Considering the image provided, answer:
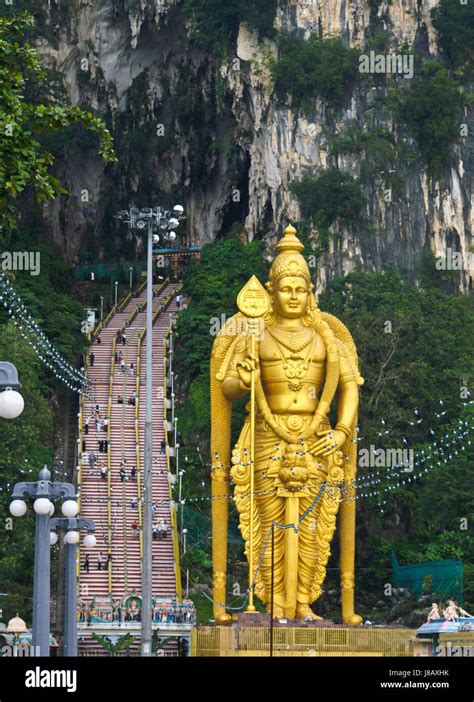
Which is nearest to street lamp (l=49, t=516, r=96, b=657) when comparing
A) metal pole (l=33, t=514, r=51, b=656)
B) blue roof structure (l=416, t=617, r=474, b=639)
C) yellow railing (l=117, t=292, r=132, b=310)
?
metal pole (l=33, t=514, r=51, b=656)

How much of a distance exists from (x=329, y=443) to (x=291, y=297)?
245 centimetres

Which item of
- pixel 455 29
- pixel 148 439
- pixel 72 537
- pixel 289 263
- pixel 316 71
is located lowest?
pixel 72 537

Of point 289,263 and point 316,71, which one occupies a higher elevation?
point 316,71

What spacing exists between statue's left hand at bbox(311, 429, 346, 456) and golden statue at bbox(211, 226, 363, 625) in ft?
0.05

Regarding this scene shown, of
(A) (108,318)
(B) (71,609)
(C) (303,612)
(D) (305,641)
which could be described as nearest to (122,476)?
(A) (108,318)

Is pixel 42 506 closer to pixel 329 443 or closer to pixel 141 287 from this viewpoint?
pixel 329 443

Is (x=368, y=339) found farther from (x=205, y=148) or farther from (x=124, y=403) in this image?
(x=205, y=148)

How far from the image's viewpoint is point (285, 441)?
29375 millimetres

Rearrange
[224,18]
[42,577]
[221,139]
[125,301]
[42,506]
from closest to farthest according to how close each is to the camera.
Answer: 1. [42,506]
2. [42,577]
3. [224,18]
4. [125,301]
5. [221,139]

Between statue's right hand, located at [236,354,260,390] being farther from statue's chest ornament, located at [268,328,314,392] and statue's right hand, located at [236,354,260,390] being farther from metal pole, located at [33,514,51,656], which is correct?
metal pole, located at [33,514,51,656]

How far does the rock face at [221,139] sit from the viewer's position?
48.2m

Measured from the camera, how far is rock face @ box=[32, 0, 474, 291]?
48.2 m
